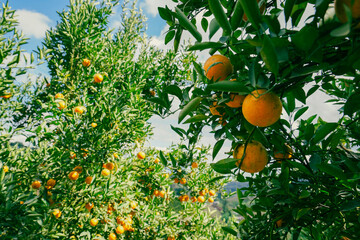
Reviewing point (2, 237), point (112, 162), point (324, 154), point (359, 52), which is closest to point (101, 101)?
point (112, 162)

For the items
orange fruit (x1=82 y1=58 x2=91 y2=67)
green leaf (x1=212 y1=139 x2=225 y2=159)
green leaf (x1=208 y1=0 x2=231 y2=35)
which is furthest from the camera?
orange fruit (x1=82 y1=58 x2=91 y2=67)

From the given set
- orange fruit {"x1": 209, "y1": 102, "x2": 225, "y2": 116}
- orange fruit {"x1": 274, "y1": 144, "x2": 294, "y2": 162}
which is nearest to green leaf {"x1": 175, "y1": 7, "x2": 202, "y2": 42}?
orange fruit {"x1": 209, "y1": 102, "x2": 225, "y2": 116}

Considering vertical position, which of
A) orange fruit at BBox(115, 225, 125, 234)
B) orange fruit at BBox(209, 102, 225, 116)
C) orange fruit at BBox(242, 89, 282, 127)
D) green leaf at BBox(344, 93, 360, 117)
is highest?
green leaf at BBox(344, 93, 360, 117)

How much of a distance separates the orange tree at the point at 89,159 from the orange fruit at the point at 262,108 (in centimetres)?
96

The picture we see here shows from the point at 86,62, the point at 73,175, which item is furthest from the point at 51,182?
the point at 86,62

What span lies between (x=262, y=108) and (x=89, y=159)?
2.43m

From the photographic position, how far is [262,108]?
582 millimetres

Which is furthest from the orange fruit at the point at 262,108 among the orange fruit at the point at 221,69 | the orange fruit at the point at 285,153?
the orange fruit at the point at 285,153

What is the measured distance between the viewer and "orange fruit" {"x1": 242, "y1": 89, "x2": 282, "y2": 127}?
0.58 m

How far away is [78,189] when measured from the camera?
2.47 metres

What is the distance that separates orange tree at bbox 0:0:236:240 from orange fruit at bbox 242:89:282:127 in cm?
96

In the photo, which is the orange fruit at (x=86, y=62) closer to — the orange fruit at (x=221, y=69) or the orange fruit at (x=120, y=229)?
the orange fruit at (x=120, y=229)

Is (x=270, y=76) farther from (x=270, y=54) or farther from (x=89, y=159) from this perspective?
(x=89, y=159)

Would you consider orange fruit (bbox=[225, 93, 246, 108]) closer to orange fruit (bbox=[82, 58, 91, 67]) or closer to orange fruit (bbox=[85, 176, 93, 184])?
orange fruit (bbox=[85, 176, 93, 184])
